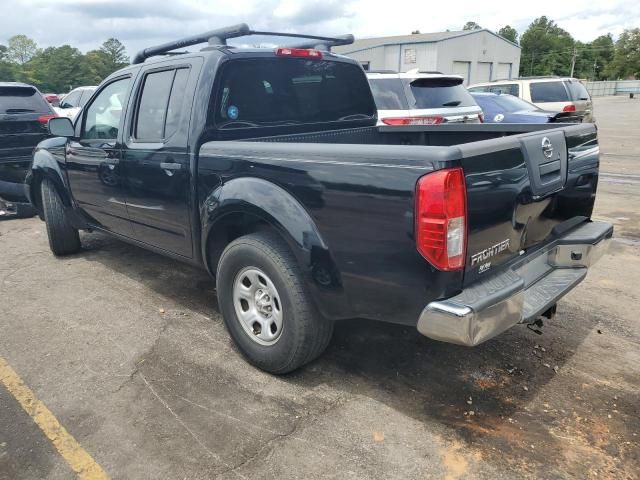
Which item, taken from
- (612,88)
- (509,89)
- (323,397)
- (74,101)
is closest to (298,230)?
(323,397)

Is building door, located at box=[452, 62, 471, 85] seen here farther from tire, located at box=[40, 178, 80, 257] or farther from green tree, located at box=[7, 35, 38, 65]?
green tree, located at box=[7, 35, 38, 65]

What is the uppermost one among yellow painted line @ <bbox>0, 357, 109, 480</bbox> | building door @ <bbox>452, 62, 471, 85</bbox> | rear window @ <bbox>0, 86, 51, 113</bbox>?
Answer: building door @ <bbox>452, 62, 471, 85</bbox>

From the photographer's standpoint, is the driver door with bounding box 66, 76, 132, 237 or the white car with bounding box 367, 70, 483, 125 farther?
the white car with bounding box 367, 70, 483, 125

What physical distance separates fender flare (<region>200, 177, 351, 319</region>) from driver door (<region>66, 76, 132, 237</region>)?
5.32ft

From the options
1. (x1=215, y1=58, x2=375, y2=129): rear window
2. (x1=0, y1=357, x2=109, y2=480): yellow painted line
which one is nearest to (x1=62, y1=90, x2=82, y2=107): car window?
(x1=215, y1=58, x2=375, y2=129): rear window

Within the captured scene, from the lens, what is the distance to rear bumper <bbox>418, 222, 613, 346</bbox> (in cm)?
237

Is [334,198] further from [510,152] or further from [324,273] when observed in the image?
[510,152]

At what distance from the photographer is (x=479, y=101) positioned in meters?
11.2

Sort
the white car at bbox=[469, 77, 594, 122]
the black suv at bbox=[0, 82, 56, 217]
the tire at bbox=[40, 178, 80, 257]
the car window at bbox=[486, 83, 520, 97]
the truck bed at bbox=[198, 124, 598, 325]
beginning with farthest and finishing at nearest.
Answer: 1. the car window at bbox=[486, 83, 520, 97]
2. the white car at bbox=[469, 77, 594, 122]
3. the black suv at bbox=[0, 82, 56, 217]
4. the tire at bbox=[40, 178, 80, 257]
5. the truck bed at bbox=[198, 124, 598, 325]

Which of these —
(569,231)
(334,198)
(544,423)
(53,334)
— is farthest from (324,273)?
(53,334)

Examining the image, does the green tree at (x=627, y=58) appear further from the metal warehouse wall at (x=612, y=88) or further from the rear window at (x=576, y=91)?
the rear window at (x=576, y=91)

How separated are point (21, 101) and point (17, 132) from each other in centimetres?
55

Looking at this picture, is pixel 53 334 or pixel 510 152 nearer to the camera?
pixel 510 152

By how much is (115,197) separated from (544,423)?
3559 mm
